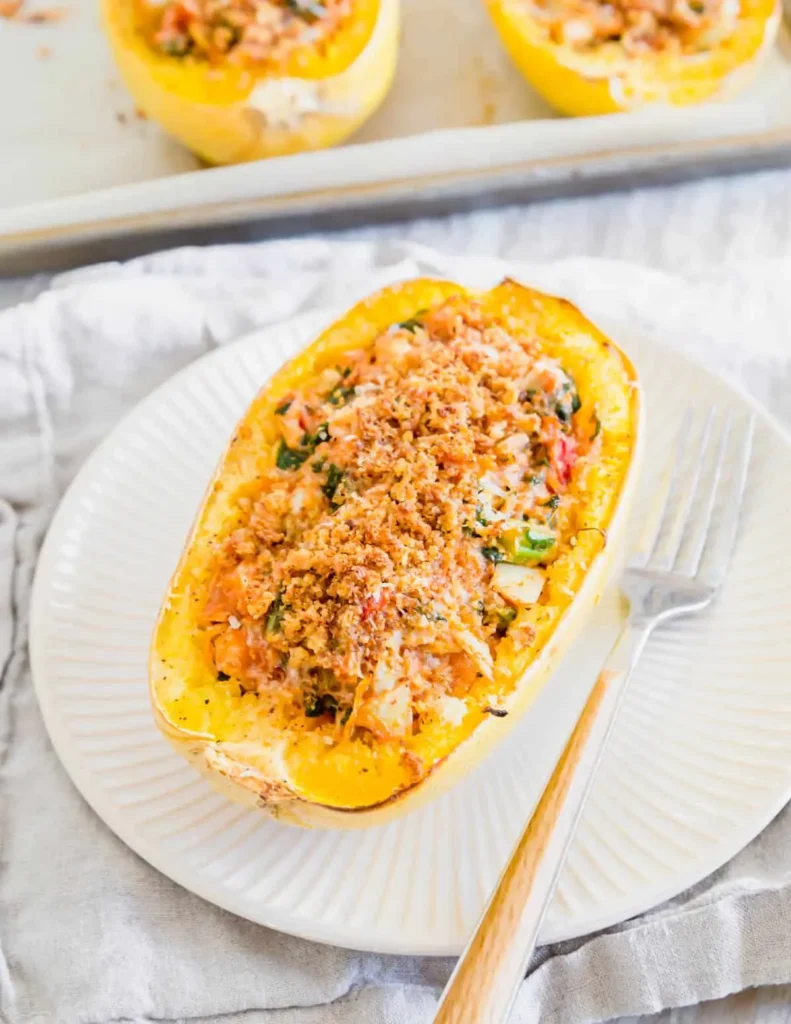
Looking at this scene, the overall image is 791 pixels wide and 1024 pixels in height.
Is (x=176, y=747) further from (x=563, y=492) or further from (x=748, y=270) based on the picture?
(x=748, y=270)

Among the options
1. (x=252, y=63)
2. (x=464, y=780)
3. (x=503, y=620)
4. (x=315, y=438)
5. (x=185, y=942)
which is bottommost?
(x=185, y=942)

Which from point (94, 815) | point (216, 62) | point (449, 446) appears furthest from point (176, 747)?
point (216, 62)

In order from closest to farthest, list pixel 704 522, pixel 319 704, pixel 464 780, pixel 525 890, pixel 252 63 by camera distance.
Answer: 1. pixel 525 890
2. pixel 319 704
3. pixel 464 780
4. pixel 704 522
5. pixel 252 63

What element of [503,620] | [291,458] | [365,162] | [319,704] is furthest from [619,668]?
[365,162]

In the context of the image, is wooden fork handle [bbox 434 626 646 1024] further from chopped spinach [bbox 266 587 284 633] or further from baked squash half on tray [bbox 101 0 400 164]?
baked squash half on tray [bbox 101 0 400 164]

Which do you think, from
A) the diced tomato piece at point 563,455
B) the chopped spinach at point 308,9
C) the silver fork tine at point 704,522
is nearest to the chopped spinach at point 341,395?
the diced tomato piece at point 563,455

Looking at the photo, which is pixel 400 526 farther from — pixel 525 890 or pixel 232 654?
pixel 525 890

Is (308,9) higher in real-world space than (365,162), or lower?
higher

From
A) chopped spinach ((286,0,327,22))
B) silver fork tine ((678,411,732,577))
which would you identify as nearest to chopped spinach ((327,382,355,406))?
silver fork tine ((678,411,732,577))
